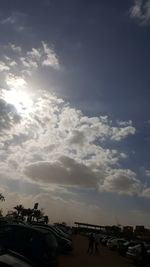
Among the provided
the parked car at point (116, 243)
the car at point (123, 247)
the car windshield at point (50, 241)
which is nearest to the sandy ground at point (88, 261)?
the car windshield at point (50, 241)

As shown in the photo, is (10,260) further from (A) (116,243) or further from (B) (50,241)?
(A) (116,243)

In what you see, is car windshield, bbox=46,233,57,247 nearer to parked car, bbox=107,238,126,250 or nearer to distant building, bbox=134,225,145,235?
parked car, bbox=107,238,126,250

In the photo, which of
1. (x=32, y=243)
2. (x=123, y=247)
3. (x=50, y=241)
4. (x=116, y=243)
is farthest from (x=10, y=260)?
(x=116, y=243)

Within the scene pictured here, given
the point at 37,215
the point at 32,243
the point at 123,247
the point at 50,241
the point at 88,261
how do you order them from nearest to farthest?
the point at 32,243 → the point at 50,241 → the point at 88,261 → the point at 123,247 → the point at 37,215

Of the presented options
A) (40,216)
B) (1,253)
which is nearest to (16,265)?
(1,253)

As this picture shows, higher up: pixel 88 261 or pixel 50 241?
pixel 50 241

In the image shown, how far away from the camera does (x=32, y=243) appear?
10.1 meters

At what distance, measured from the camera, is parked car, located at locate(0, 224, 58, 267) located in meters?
9.90

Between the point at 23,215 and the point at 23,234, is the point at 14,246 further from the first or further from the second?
the point at 23,215

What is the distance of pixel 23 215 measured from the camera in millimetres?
109000

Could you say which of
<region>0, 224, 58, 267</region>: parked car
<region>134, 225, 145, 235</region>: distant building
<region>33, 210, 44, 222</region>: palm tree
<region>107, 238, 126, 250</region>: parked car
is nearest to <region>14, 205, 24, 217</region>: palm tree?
<region>33, 210, 44, 222</region>: palm tree

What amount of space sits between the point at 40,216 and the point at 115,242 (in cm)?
7640

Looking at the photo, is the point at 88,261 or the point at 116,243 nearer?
the point at 88,261

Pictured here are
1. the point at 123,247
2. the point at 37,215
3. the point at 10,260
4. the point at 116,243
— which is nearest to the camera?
the point at 10,260
